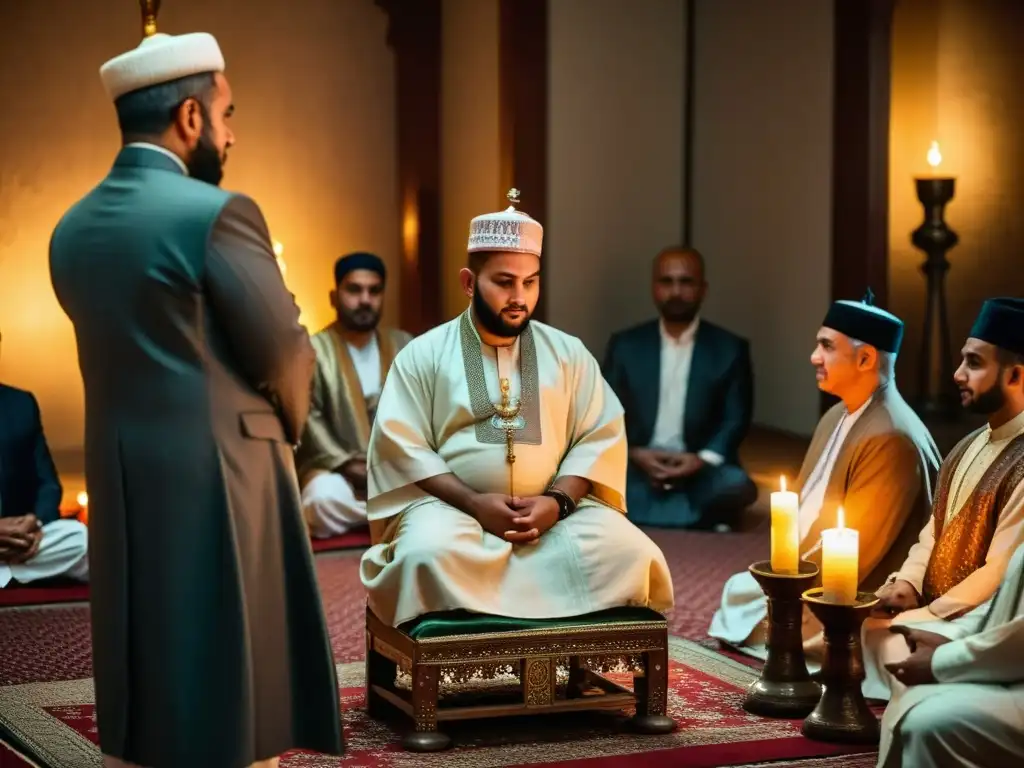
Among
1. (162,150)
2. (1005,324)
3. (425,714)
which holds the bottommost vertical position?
(425,714)

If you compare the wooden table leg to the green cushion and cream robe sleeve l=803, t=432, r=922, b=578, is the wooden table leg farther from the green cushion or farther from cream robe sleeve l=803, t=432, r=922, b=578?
cream robe sleeve l=803, t=432, r=922, b=578

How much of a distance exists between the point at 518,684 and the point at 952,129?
513cm

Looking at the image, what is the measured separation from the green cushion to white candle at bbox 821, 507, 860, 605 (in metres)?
0.53

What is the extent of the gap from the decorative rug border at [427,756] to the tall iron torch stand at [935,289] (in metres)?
4.53

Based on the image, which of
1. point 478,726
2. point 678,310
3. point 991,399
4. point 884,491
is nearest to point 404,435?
point 478,726

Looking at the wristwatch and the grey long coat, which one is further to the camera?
the wristwatch

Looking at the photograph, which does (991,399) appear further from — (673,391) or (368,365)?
(368,365)

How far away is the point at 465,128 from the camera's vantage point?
377 inches

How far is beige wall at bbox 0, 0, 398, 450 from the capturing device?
921cm

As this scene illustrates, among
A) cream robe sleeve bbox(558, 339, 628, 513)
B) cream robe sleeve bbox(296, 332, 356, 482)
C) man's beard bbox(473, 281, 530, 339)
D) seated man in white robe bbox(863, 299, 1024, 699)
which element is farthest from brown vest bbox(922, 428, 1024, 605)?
cream robe sleeve bbox(296, 332, 356, 482)

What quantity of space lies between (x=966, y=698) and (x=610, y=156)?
5903mm

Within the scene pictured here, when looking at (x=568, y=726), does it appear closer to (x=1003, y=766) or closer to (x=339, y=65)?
(x=1003, y=766)

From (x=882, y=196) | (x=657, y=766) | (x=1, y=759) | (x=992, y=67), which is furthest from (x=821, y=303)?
(x=1, y=759)

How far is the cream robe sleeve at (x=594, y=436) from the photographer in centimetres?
502
